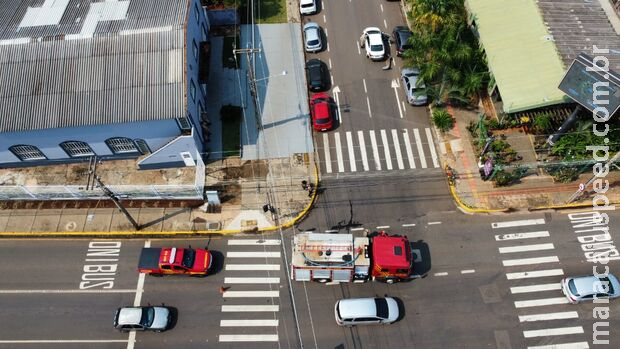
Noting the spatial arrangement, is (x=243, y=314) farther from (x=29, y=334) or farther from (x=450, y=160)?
(x=450, y=160)

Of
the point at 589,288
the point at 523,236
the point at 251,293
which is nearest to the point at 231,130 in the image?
the point at 251,293

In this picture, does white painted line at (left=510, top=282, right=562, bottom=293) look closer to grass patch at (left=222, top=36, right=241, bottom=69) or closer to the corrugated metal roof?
the corrugated metal roof

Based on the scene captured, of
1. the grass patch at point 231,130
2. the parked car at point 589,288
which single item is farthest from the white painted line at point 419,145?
the grass patch at point 231,130

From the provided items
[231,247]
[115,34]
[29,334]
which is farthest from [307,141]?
[29,334]

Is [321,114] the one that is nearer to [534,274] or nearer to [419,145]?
[419,145]

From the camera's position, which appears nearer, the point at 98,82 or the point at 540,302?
the point at 540,302

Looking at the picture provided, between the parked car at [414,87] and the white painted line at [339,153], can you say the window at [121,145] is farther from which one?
the parked car at [414,87]
